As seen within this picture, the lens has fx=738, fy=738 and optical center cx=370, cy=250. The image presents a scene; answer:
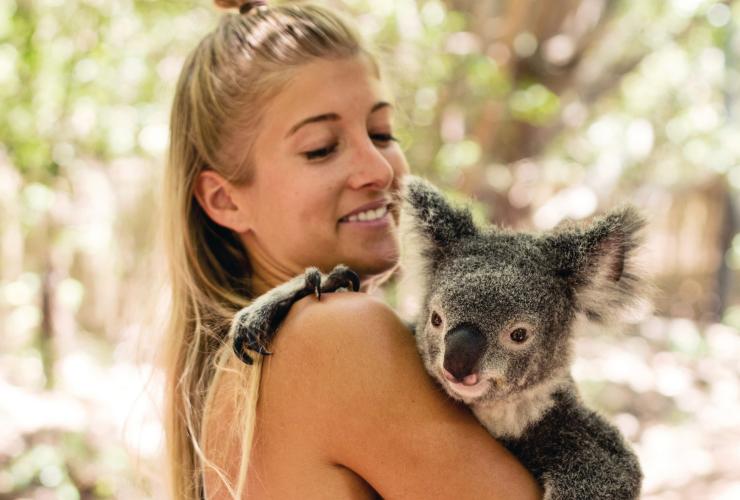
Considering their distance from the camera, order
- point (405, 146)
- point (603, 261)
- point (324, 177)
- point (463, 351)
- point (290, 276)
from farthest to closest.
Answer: point (405, 146) → point (290, 276) → point (324, 177) → point (603, 261) → point (463, 351)

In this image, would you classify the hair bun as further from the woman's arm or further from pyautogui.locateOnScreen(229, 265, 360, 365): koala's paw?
the woman's arm

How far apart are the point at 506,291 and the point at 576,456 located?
43cm

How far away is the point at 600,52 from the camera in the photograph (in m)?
5.41

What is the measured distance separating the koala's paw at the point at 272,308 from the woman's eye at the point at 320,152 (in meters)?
0.34

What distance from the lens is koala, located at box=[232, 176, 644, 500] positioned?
1502mm

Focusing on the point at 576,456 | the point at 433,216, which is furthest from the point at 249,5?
the point at 576,456

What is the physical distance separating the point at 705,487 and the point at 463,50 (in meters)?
3.32

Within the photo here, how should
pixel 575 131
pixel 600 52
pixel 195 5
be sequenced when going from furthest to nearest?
pixel 575 131 → pixel 600 52 → pixel 195 5

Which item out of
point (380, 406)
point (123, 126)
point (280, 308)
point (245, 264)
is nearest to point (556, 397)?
point (380, 406)

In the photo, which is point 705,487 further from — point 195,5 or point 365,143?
point 195,5

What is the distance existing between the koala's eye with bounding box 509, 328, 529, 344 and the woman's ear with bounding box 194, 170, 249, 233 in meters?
0.85

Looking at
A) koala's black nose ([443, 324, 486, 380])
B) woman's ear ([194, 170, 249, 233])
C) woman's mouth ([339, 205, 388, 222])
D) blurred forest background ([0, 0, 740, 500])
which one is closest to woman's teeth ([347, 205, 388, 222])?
woman's mouth ([339, 205, 388, 222])

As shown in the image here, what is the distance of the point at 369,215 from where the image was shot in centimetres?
Answer: 196

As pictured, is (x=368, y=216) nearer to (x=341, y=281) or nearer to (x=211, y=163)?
(x=341, y=281)
